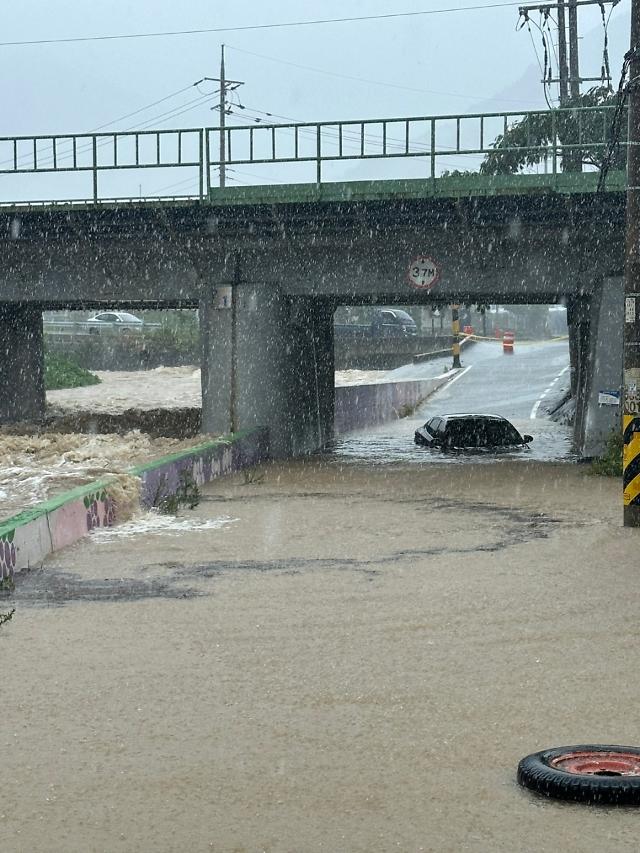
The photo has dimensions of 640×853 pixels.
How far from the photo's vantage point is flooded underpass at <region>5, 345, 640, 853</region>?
19.9 ft

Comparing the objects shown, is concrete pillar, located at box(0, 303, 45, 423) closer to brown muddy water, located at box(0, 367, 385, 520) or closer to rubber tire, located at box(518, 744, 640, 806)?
brown muddy water, located at box(0, 367, 385, 520)

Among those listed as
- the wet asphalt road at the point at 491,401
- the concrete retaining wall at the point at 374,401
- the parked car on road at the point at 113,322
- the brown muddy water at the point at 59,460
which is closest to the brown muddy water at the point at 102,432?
the brown muddy water at the point at 59,460

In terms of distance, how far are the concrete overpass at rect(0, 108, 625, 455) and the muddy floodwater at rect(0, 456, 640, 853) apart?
1158cm

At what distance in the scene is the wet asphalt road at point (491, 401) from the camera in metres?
31.0

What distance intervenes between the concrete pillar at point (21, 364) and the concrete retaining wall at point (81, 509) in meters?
15.6

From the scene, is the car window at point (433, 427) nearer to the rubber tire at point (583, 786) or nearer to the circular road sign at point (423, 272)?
the circular road sign at point (423, 272)

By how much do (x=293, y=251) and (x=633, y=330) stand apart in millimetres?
13484

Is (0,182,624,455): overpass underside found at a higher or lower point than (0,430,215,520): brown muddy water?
higher

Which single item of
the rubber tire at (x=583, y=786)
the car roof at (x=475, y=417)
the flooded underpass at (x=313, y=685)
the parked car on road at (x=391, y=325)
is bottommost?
the flooded underpass at (x=313, y=685)

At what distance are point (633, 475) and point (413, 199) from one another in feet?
36.5

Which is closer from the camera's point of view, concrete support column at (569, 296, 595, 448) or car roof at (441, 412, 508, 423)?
car roof at (441, 412, 508, 423)

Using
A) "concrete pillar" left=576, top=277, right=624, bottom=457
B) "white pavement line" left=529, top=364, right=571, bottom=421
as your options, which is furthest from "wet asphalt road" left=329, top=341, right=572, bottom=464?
"concrete pillar" left=576, top=277, right=624, bottom=457

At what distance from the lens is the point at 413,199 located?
84.9 feet

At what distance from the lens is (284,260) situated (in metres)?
28.9
